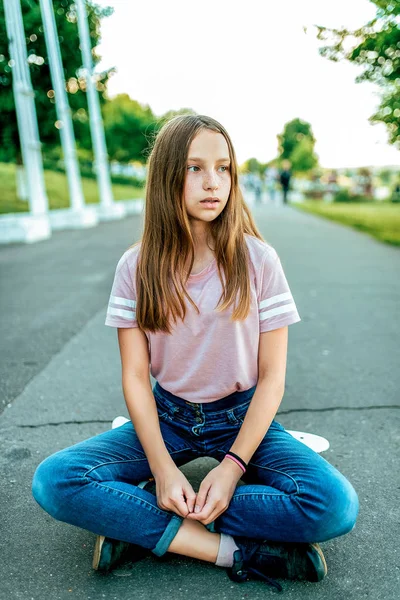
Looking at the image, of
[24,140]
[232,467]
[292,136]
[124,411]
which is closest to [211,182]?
[232,467]

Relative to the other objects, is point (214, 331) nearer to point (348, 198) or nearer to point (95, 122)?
point (95, 122)

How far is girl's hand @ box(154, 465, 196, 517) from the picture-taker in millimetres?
1986

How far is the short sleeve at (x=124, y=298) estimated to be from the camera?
7.75 ft

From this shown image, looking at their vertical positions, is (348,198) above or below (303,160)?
below

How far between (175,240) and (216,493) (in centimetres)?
94

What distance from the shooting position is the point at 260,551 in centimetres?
203

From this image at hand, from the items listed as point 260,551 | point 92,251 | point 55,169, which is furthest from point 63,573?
point 55,169

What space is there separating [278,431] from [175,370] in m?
0.46

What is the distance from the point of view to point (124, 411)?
354cm

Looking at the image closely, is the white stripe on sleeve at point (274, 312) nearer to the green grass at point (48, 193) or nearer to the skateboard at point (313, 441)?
the skateboard at point (313, 441)

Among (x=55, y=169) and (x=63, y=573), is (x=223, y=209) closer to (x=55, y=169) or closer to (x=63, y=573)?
(x=63, y=573)

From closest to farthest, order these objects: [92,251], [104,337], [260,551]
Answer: [260,551], [104,337], [92,251]

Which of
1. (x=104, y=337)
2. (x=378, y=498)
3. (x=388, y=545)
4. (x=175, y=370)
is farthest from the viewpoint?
(x=104, y=337)

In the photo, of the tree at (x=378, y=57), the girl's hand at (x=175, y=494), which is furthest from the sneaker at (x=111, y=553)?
the tree at (x=378, y=57)
